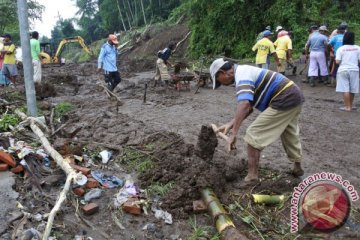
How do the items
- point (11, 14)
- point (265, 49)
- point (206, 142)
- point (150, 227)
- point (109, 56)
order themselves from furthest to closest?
1. point (11, 14)
2. point (265, 49)
3. point (109, 56)
4. point (206, 142)
5. point (150, 227)

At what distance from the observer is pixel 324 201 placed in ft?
11.0

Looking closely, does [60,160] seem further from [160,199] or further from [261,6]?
[261,6]

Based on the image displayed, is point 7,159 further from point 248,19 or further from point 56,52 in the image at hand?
point 56,52

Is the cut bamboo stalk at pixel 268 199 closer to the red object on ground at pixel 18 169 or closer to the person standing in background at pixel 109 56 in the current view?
the red object on ground at pixel 18 169

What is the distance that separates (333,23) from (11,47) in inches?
526

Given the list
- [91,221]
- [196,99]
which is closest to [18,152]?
[91,221]

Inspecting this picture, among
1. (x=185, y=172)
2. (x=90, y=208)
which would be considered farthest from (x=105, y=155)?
(x=90, y=208)

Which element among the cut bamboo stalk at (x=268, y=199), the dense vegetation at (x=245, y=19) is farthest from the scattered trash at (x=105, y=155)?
the dense vegetation at (x=245, y=19)

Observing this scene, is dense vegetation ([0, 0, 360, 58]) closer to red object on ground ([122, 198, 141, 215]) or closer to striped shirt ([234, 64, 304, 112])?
striped shirt ([234, 64, 304, 112])

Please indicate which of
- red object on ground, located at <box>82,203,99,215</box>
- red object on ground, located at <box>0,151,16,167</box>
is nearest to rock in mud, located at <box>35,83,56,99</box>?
red object on ground, located at <box>0,151,16,167</box>

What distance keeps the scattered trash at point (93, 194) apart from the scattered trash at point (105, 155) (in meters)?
1.11

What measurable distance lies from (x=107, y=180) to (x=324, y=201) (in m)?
2.77

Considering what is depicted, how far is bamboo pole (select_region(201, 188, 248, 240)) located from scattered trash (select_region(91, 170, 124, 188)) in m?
1.23

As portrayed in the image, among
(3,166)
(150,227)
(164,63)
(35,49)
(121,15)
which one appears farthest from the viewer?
(121,15)
